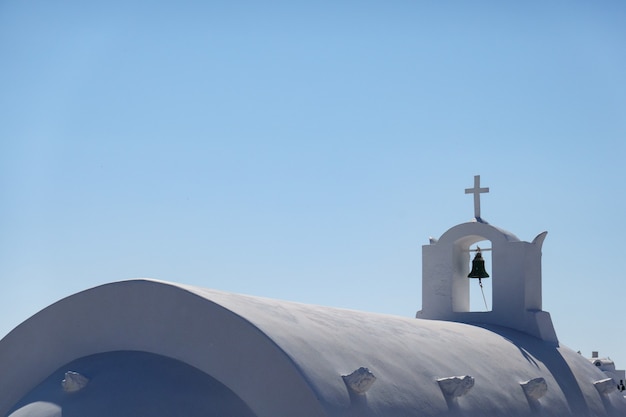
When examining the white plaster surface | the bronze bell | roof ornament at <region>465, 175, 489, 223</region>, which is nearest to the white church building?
the white plaster surface

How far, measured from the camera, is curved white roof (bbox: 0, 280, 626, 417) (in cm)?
1113

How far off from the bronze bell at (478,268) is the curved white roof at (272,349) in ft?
11.5

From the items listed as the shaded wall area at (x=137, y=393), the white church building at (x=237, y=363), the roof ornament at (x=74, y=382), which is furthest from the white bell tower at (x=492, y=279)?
the roof ornament at (x=74, y=382)

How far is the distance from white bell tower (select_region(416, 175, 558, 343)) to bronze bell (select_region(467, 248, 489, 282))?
0.17m

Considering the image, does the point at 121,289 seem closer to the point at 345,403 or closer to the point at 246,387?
the point at 246,387

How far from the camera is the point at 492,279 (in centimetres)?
1892

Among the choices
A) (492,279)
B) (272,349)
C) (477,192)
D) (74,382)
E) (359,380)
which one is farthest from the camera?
(477,192)

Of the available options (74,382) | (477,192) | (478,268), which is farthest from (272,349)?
(477,192)

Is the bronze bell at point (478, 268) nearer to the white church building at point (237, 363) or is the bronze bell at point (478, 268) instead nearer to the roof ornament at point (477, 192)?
the roof ornament at point (477, 192)

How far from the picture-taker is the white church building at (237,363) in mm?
11148

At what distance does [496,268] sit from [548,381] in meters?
2.75

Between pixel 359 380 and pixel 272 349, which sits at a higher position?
pixel 272 349

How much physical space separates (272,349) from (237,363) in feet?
1.45

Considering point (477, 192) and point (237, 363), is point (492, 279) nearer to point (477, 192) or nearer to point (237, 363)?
point (477, 192)
